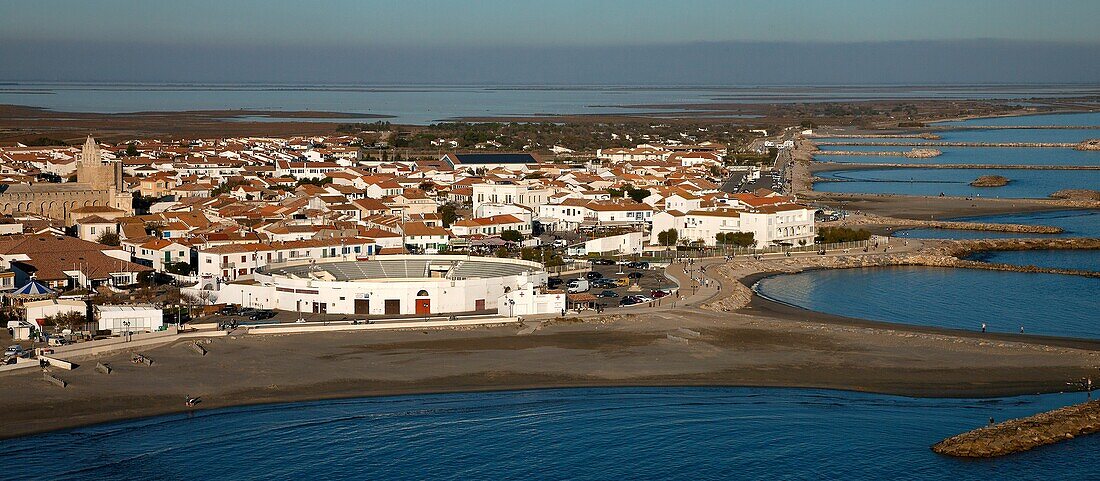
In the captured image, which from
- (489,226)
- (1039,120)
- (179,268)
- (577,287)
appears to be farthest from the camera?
(1039,120)

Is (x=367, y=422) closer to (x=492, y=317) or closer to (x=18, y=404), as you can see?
(x=18, y=404)

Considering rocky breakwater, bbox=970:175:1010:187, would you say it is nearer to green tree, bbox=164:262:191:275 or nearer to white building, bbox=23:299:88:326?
green tree, bbox=164:262:191:275

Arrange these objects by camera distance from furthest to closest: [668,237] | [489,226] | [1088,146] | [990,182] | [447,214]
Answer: [1088,146], [990,182], [447,214], [489,226], [668,237]

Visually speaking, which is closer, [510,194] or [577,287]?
[577,287]

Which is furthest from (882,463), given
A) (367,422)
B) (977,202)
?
(977,202)

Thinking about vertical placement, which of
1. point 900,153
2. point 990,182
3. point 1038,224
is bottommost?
point 1038,224

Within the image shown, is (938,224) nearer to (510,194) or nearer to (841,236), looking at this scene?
(841,236)

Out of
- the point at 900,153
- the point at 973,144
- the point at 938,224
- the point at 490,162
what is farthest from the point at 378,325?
the point at 973,144
